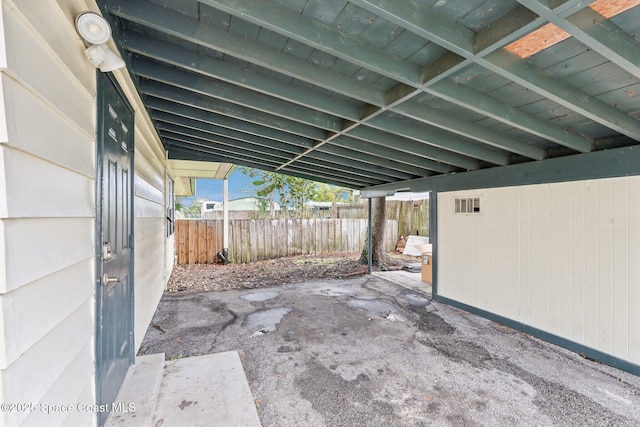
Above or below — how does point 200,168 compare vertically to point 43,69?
above

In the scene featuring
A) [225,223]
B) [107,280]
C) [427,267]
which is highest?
[225,223]

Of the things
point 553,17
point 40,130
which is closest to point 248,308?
point 40,130

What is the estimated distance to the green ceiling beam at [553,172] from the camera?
2992 mm

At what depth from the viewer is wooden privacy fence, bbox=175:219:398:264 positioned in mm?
8820

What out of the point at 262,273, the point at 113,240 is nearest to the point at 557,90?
the point at 113,240

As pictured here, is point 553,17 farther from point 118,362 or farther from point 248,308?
point 248,308

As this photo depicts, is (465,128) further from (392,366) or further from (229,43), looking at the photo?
(392,366)

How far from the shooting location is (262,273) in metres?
7.59

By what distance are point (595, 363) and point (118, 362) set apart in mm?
4281

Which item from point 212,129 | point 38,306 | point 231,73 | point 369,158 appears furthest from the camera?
point 369,158

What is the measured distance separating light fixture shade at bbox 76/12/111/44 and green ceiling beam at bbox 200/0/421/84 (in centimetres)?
49

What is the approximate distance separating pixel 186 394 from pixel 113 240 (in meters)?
1.31

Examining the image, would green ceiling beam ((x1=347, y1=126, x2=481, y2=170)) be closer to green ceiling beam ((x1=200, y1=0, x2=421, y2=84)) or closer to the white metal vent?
the white metal vent

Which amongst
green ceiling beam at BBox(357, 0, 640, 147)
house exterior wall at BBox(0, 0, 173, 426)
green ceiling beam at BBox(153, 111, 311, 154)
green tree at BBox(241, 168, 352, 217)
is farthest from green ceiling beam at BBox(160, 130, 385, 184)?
green tree at BBox(241, 168, 352, 217)
